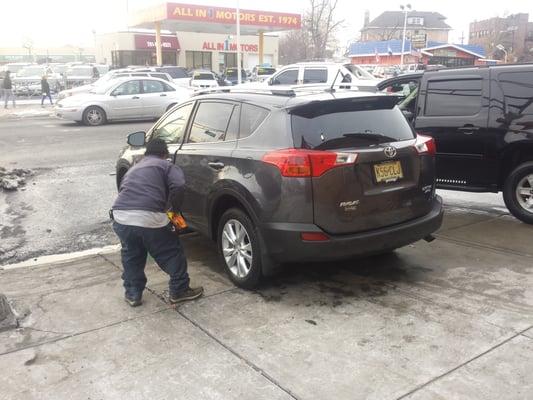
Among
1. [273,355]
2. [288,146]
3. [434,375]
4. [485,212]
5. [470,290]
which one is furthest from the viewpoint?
[485,212]

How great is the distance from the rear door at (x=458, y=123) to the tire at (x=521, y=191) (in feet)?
0.90

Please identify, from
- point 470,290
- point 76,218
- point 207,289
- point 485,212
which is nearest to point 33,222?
point 76,218

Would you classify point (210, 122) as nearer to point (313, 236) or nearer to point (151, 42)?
point (313, 236)

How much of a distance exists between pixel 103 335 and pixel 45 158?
8937 millimetres

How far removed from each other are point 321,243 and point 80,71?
34.8 metres

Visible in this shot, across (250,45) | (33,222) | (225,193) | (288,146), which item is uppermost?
(250,45)

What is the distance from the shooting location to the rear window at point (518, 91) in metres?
6.16

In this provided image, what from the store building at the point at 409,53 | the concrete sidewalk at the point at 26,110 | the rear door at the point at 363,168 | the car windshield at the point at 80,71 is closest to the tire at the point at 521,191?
the rear door at the point at 363,168

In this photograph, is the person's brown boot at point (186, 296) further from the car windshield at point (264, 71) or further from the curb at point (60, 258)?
the car windshield at point (264, 71)

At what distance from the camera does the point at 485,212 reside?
7121 mm

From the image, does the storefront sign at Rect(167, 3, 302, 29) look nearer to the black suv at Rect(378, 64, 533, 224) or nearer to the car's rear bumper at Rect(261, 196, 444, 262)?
the black suv at Rect(378, 64, 533, 224)

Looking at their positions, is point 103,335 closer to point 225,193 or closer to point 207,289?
point 207,289

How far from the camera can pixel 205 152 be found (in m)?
4.97

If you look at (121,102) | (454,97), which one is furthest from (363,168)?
(121,102)
